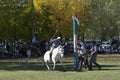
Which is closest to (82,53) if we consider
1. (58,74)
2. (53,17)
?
(58,74)

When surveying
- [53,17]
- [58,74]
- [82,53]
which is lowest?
[58,74]

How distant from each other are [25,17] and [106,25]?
60.9 ft

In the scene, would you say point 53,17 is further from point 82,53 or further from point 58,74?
point 58,74

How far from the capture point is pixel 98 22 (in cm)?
7400

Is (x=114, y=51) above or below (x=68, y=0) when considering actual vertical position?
below

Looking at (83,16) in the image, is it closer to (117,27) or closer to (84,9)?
(84,9)

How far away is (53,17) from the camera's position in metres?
68.2

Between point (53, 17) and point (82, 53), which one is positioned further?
point (53, 17)

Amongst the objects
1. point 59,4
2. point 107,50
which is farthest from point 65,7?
point 107,50

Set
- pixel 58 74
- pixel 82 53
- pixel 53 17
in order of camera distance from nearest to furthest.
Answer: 1. pixel 58 74
2. pixel 82 53
3. pixel 53 17

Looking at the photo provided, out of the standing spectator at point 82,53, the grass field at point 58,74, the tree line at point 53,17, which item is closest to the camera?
the grass field at point 58,74

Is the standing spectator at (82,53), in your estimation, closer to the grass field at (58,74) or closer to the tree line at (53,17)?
the grass field at (58,74)

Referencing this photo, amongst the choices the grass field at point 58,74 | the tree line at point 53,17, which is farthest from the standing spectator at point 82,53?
the tree line at point 53,17

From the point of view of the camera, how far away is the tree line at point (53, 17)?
59531 mm
